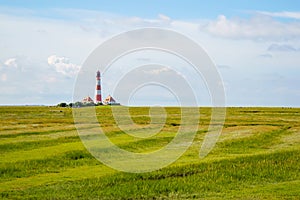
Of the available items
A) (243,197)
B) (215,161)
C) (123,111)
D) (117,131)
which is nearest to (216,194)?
(243,197)

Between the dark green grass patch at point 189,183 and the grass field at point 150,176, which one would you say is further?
the grass field at point 150,176

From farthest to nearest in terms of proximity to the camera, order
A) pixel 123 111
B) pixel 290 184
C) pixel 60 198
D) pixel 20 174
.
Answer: pixel 123 111
pixel 20 174
pixel 290 184
pixel 60 198

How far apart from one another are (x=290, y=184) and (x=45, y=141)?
23989 millimetres

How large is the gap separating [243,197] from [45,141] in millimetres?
24473

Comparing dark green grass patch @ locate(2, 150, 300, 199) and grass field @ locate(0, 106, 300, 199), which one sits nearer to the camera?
dark green grass patch @ locate(2, 150, 300, 199)

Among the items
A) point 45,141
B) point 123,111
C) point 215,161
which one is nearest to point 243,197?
point 215,161

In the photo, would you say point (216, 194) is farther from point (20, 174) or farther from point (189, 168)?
point (20, 174)

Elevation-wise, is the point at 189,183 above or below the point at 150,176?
below

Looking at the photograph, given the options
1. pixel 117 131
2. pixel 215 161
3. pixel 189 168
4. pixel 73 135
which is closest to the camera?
pixel 189 168

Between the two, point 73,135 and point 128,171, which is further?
point 73,135

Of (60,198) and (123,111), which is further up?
(123,111)

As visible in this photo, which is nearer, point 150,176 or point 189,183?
point 189,183

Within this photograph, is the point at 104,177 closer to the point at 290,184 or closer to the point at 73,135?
the point at 290,184

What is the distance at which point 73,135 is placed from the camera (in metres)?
50.3
